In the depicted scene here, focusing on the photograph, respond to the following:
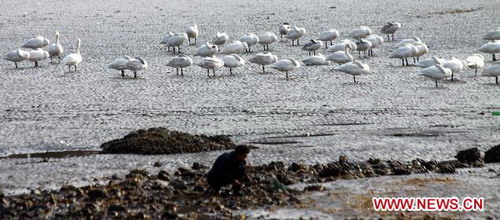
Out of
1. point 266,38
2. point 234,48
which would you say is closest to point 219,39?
point 266,38

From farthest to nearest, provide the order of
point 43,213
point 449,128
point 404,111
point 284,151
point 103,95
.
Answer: point 103,95
point 404,111
point 449,128
point 284,151
point 43,213

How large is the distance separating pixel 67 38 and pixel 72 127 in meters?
12.9

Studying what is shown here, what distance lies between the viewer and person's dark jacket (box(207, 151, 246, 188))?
11438 millimetres

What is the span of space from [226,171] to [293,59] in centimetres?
1074

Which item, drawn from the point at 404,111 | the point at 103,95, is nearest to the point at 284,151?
the point at 404,111

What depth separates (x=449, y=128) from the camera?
16.0 metres

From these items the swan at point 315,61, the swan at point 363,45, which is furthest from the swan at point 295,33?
the swan at point 315,61

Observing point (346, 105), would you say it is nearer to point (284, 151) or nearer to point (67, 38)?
point (284, 151)

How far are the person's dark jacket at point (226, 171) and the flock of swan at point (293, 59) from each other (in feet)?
29.8

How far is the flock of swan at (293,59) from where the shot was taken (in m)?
20.8

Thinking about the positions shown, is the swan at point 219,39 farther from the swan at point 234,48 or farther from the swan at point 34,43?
the swan at point 34,43

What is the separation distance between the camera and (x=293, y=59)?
864 inches

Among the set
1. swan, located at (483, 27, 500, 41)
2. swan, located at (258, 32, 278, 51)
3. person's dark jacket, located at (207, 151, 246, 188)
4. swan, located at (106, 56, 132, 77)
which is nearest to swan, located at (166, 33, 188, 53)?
swan, located at (258, 32, 278, 51)

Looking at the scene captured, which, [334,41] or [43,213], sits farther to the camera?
[334,41]
